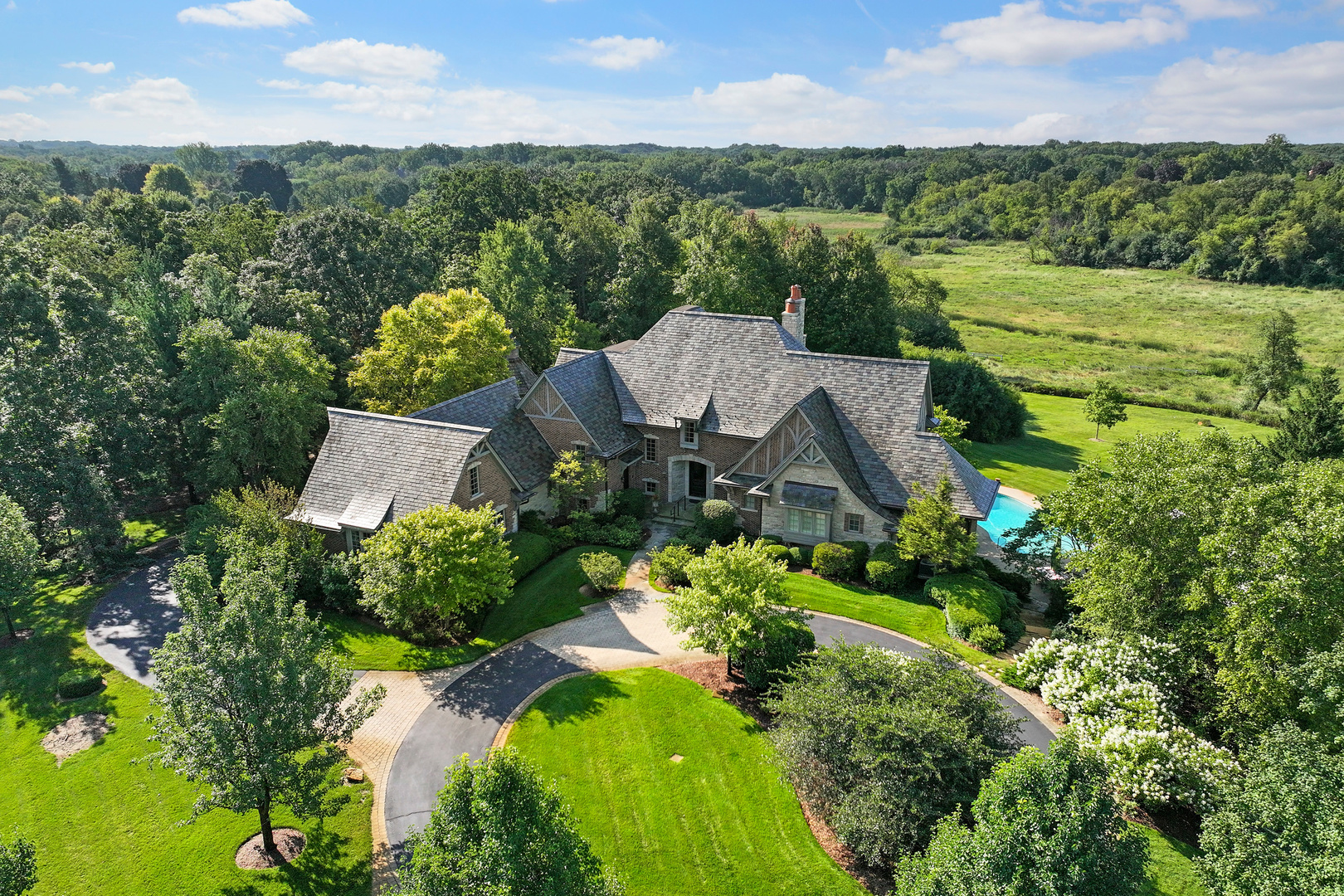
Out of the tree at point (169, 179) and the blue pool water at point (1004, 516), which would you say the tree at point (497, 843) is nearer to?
the blue pool water at point (1004, 516)

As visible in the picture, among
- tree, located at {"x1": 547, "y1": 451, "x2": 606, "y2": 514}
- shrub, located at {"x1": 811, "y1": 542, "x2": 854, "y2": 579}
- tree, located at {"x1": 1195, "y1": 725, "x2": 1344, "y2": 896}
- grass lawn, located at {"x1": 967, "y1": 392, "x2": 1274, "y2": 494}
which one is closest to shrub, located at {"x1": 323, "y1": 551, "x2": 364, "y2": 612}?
tree, located at {"x1": 547, "y1": 451, "x2": 606, "y2": 514}

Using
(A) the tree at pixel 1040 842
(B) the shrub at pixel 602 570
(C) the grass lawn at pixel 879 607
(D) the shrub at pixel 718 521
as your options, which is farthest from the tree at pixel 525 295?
(A) the tree at pixel 1040 842

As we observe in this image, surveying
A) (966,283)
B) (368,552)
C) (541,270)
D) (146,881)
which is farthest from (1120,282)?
(146,881)

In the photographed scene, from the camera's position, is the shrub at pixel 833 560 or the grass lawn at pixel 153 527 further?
the grass lawn at pixel 153 527

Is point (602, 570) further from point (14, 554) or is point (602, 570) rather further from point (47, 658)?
point (14, 554)

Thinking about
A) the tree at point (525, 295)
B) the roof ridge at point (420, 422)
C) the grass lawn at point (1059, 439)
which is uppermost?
the tree at point (525, 295)

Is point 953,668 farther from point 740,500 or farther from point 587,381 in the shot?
point 587,381
